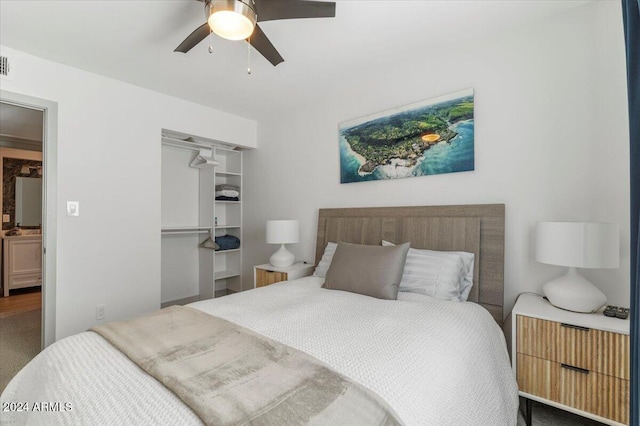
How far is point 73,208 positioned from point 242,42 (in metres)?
2.05

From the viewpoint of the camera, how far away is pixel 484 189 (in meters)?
2.25

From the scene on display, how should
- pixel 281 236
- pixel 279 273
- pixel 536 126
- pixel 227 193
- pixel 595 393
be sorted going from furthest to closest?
pixel 227 193, pixel 281 236, pixel 279 273, pixel 536 126, pixel 595 393

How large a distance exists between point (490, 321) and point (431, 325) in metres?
0.58

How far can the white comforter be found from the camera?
0.90m

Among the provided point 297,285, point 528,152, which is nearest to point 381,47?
point 528,152

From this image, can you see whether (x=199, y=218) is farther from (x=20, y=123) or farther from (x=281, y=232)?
(x=20, y=123)

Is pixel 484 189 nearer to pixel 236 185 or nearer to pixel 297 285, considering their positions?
pixel 297 285

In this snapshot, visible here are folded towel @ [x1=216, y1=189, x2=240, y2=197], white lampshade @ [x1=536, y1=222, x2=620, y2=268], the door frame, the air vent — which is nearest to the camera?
white lampshade @ [x1=536, y1=222, x2=620, y2=268]

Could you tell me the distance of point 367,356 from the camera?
1.15 meters

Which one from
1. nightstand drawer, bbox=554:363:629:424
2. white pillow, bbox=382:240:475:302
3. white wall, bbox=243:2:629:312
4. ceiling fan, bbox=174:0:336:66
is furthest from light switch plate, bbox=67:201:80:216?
nightstand drawer, bbox=554:363:629:424

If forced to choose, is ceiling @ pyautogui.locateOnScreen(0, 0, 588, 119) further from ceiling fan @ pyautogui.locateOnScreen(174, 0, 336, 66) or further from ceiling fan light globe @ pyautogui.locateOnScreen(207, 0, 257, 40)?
ceiling fan light globe @ pyautogui.locateOnScreen(207, 0, 257, 40)

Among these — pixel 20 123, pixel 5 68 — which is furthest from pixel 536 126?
pixel 20 123

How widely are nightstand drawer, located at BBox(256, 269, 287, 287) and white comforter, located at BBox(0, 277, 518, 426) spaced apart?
1.09 meters


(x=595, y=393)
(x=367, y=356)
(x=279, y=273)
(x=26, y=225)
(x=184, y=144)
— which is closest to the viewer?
(x=367, y=356)
